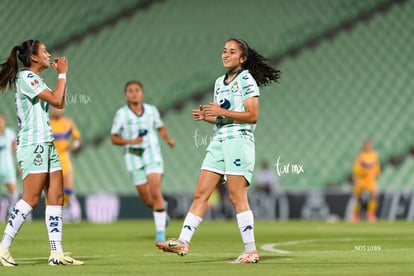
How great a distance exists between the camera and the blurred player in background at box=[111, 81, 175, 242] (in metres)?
12.0

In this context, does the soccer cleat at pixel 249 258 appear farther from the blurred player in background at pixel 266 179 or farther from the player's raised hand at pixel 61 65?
the blurred player in background at pixel 266 179

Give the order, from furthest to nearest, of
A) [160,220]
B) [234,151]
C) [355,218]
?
[355,218], [160,220], [234,151]

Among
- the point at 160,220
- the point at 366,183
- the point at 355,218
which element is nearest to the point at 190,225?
the point at 160,220

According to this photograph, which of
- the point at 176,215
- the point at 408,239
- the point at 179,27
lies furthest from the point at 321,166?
the point at 408,239

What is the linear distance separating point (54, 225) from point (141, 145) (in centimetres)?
448

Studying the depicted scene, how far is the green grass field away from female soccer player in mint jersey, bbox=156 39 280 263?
0.32 m

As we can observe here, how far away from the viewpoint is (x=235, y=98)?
312 inches

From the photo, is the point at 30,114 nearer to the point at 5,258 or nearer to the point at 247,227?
the point at 5,258

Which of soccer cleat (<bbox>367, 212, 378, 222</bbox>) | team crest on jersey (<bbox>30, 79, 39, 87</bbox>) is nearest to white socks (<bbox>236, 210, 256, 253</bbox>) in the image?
team crest on jersey (<bbox>30, 79, 39, 87</bbox>)

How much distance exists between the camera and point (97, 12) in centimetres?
2616

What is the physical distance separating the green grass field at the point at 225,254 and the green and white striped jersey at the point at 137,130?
1.08 metres

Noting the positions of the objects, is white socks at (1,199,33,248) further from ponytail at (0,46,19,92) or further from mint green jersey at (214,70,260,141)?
mint green jersey at (214,70,260,141)

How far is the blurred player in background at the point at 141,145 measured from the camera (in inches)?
472

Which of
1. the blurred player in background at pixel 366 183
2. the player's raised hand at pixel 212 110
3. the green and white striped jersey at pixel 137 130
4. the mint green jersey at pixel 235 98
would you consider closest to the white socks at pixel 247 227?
the mint green jersey at pixel 235 98
